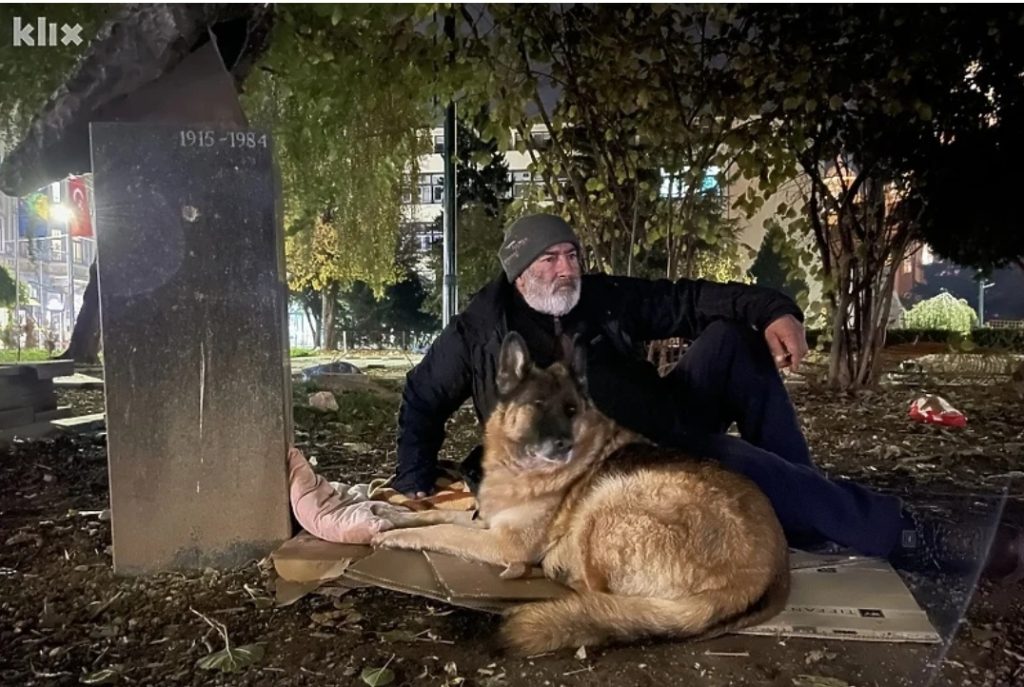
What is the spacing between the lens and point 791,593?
6.36 feet

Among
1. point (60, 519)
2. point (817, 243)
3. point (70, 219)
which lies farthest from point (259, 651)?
point (817, 243)

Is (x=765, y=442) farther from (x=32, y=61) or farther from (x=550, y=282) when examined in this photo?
(x=32, y=61)

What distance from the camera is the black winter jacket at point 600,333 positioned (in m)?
2.09

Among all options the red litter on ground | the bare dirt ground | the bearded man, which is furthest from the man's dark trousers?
the red litter on ground

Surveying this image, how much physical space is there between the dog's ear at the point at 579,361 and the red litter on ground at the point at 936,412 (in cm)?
104

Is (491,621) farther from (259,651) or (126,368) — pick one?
(126,368)

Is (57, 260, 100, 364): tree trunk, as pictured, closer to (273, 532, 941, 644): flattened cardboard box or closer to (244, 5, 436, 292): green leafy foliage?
(244, 5, 436, 292): green leafy foliage

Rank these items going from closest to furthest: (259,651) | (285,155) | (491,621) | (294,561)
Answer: (259,651) < (491,621) < (285,155) < (294,561)

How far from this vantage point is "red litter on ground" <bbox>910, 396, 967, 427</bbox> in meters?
2.21

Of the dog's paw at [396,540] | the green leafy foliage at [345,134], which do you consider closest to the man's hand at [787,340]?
the green leafy foliage at [345,134]

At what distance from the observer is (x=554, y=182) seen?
211 centimetres

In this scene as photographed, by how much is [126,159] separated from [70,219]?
206mm

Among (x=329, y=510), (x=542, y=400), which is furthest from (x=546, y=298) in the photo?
(x=329, y=510)

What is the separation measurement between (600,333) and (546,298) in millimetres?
189
